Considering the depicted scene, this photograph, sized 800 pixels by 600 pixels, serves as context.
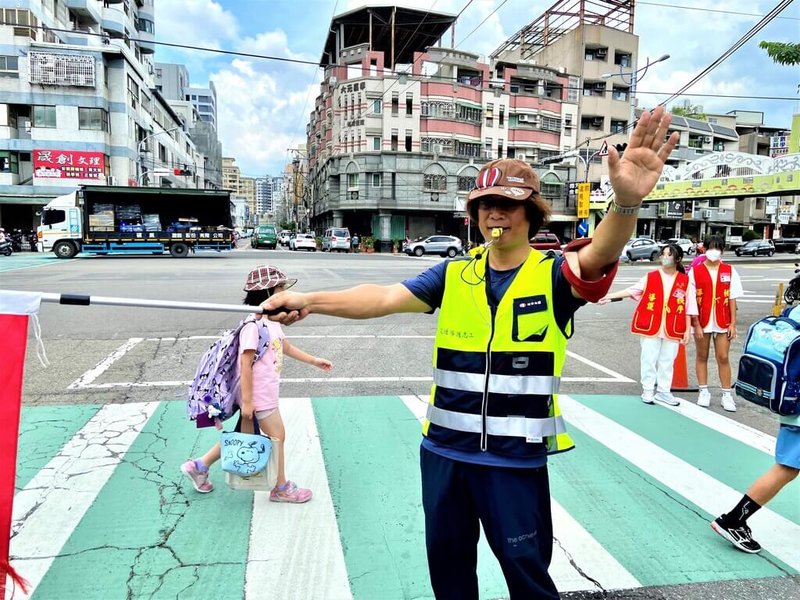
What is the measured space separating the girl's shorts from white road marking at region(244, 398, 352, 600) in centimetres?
249

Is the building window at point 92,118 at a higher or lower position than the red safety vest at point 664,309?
higher

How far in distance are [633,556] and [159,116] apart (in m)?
66.7

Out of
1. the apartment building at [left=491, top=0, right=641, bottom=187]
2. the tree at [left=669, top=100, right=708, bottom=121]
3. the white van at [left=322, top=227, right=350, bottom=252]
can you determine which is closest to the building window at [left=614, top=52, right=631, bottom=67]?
the apartment building at [left=491, top=0, right=641, bottom=187]

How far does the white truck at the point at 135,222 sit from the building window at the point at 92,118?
13.5m

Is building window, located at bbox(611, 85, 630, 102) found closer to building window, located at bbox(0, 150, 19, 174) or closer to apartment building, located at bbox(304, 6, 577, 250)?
apartment building, located at bbox(304, 6, 577, 250)

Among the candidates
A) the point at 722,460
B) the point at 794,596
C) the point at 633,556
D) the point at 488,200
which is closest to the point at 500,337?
the point at 488,200

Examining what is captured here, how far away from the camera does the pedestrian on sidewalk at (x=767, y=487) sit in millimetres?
2992

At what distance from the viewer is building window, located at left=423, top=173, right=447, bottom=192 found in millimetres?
51875

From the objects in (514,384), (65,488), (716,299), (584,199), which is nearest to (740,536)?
(514,384)

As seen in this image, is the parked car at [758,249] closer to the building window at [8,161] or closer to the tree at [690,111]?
the tree at [690,111]

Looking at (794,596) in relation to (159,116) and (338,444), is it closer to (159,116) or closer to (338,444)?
(338,444)

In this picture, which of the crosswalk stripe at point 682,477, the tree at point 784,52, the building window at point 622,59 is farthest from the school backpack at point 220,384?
the building window at point 622,59

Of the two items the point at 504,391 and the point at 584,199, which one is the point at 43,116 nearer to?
the point at 584,199

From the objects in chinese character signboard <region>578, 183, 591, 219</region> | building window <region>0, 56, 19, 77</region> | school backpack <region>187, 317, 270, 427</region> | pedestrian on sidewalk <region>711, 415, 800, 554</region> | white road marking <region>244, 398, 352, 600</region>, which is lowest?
white road marking <region>244, 398, 352, 600</region>
